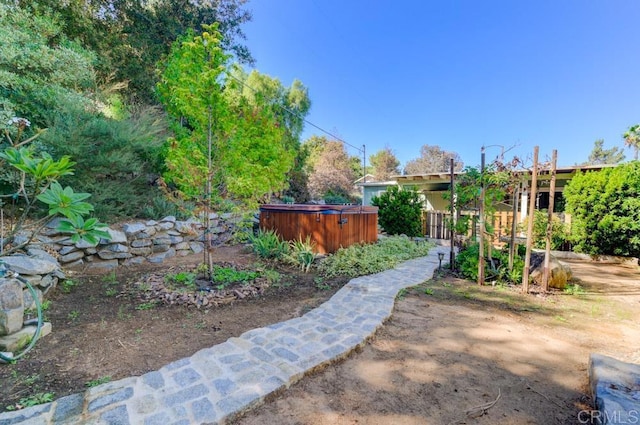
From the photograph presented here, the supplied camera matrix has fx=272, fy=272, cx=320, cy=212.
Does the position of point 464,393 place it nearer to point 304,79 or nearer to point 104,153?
point 104,153

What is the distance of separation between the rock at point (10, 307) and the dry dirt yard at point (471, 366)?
6.64 feet

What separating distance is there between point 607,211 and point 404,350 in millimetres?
7068

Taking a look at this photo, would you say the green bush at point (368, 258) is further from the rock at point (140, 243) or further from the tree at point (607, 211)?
the tree at point (607, 211)

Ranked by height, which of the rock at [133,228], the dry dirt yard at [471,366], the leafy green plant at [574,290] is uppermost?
the rock at [133,228]

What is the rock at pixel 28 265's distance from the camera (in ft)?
9.25

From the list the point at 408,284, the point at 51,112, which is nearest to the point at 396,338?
the point at 408,284

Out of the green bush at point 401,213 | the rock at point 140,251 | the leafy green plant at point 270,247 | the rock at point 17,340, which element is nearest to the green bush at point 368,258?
A: the leafy green plant at point 270,247

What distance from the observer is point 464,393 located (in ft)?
6.00

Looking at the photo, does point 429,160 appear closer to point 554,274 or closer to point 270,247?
point 554,274

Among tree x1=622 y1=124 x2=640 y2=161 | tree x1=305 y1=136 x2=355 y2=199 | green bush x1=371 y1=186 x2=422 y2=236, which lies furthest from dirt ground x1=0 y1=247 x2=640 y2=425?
tree x1=305 y1=136 x2=355 y2=199

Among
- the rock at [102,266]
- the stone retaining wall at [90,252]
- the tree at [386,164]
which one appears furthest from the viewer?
the tree at [386,164]

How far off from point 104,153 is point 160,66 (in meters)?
4.16

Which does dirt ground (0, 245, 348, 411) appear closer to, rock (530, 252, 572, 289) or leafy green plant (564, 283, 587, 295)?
rock (530, 252, 572, 289)

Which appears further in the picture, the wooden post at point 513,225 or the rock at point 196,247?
the rock at point 196,247
